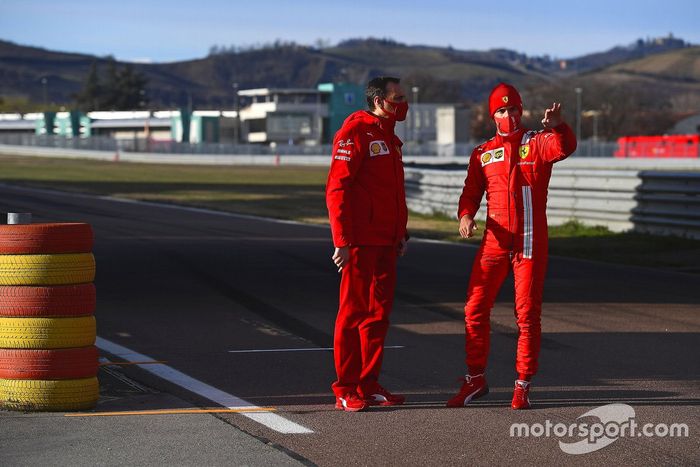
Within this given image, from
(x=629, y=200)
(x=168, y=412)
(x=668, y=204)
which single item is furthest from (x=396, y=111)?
(x=629, y=200)

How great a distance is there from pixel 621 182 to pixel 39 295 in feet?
49.5

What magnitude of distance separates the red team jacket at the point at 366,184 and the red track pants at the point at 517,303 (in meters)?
0.54

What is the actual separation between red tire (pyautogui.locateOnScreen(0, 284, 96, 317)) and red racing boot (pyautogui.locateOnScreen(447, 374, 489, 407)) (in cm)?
210

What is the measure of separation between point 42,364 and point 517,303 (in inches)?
104

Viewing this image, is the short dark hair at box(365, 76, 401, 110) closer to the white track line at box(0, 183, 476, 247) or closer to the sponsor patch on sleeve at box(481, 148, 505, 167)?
the sponsor patch on sleeve at box(481, 148, 505, 167)

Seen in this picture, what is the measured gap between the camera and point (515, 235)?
6.95m

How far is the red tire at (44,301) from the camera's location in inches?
266

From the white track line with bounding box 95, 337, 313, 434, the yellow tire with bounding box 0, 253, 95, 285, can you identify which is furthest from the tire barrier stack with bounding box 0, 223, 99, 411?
the white track line with bounding box 95, 337, 313, 434

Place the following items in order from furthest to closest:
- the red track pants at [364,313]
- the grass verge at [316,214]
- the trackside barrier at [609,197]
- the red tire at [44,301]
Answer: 1. the trackside barrier at [609,197]
2. the grass verge at [316,214]
3. the red track pants at [364,313]
4. the red tire at [44,301]

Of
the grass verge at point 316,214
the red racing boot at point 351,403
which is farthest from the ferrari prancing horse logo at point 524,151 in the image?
the grass verge at point 316,214

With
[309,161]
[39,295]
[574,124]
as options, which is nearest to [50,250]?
[39,295]

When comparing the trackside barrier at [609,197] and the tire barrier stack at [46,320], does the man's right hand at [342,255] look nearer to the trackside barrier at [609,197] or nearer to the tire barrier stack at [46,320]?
the tire barrier stack at [46,320]

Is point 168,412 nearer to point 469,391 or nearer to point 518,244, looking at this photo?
point 469,391

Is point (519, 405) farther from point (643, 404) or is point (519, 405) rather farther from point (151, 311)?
point (151, 311)
